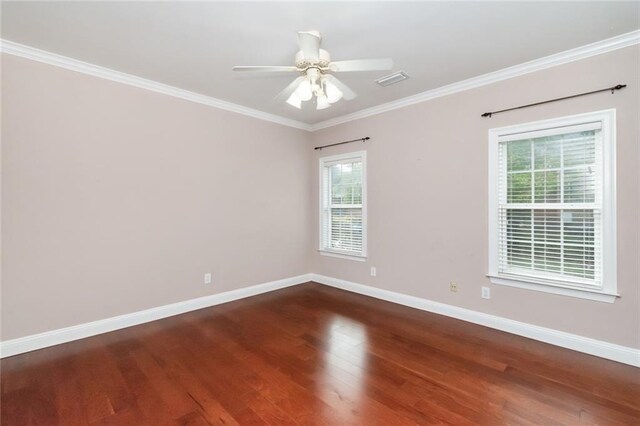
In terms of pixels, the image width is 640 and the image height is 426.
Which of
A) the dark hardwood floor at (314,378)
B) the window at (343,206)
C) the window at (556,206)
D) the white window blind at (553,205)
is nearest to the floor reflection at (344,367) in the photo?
the dark hardwood floor at (314,378)

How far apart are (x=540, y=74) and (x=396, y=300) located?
299 cm

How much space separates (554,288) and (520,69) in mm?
2168

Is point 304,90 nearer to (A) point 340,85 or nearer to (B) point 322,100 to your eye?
(B) point 322,100

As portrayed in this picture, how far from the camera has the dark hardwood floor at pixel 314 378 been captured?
6.18 ft

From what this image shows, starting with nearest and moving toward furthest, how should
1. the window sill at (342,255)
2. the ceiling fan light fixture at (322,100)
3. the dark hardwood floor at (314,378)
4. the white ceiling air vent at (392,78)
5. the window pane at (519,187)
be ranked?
the dark hardwood floor at (314,378), the ceiling fan light fixture at (322,100), the window pane at (519,187), the white ceiling air vent at (392,78), the window sill at (342,255)

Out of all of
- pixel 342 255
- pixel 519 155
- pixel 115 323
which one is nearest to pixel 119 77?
pixel 115 323

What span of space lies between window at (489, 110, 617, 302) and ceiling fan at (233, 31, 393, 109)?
184 cm

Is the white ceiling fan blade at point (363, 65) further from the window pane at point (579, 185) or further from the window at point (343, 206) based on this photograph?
the window at point (343, 206)

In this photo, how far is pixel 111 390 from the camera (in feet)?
7.02

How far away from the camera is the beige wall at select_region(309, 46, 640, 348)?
8.17 ft

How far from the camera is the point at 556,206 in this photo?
111 inches

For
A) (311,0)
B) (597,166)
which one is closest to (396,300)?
(597,166)

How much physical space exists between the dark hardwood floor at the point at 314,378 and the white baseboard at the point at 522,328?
0.31ft

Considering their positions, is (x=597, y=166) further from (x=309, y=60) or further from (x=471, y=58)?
(x=309, y=60)
